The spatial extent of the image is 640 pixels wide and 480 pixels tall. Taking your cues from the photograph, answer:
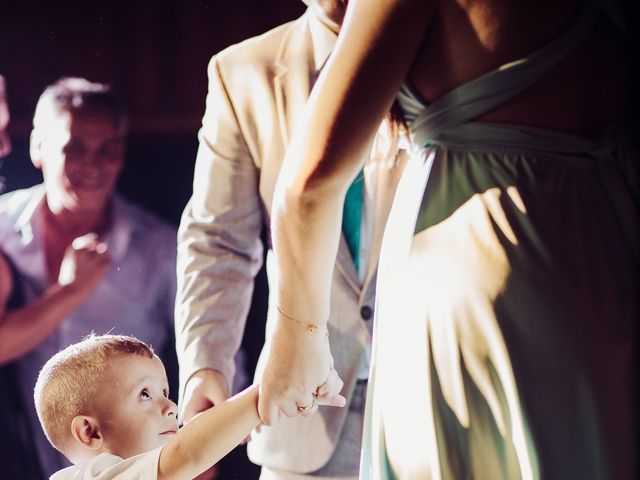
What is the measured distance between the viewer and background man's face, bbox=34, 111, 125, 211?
1.87 m

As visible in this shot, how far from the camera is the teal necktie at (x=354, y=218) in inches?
58.7

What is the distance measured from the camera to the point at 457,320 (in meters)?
0.87

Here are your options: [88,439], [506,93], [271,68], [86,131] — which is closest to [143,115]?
[86,131]

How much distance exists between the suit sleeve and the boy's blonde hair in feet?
0.74

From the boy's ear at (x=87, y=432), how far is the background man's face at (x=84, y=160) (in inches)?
26.6

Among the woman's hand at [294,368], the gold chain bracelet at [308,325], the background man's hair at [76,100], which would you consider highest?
the background man's hair at [76,100]

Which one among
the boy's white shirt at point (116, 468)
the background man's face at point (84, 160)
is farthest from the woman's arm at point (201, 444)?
the background man's face at point (84, 160)

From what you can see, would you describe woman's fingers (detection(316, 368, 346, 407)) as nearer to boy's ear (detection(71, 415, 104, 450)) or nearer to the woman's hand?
the woman's hand

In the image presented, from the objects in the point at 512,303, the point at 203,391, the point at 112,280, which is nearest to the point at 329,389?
the point at 512,303

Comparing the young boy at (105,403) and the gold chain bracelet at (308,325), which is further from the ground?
the gold chain bracelet at (308,325)

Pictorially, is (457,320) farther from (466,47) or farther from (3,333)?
(3,333)

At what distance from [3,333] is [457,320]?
4.22 feet

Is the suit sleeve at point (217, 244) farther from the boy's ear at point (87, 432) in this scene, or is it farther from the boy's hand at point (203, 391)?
the boy's ear at point (87, 432)

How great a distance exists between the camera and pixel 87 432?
4.25ft
